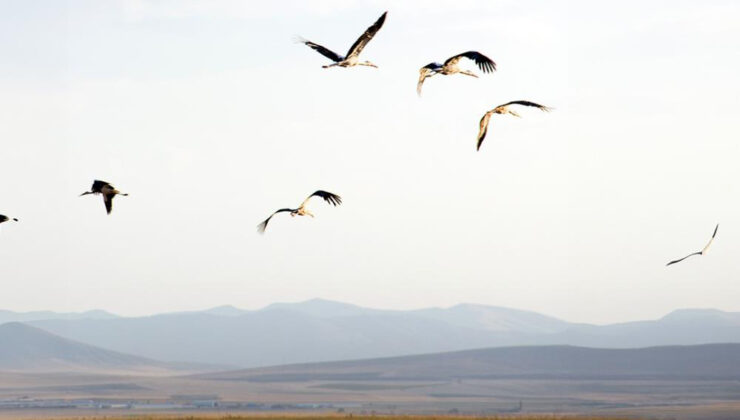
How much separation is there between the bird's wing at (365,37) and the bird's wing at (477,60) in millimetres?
2325

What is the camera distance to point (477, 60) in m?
30.0

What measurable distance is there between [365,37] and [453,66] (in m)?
2.98

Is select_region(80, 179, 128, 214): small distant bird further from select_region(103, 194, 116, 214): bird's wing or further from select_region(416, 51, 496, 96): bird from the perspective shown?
select_region(416, 51, 496, 96): bird

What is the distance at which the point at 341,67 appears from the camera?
100 ft

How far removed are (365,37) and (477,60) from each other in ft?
8.51

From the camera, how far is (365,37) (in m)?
30.0

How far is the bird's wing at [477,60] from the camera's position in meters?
29.0

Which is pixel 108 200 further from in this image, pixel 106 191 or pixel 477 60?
pixel 477 60

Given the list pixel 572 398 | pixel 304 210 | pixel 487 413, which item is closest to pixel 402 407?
pixel 487 413

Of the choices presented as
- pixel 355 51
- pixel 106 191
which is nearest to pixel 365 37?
pixel 355 51

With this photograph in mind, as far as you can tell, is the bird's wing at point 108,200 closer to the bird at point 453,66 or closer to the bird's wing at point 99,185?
the bird's wing at point 99,185

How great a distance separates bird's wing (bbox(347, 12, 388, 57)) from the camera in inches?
1161

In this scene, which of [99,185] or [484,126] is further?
[99,185]

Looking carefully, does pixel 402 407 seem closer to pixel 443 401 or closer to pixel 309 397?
pixel 443 401
